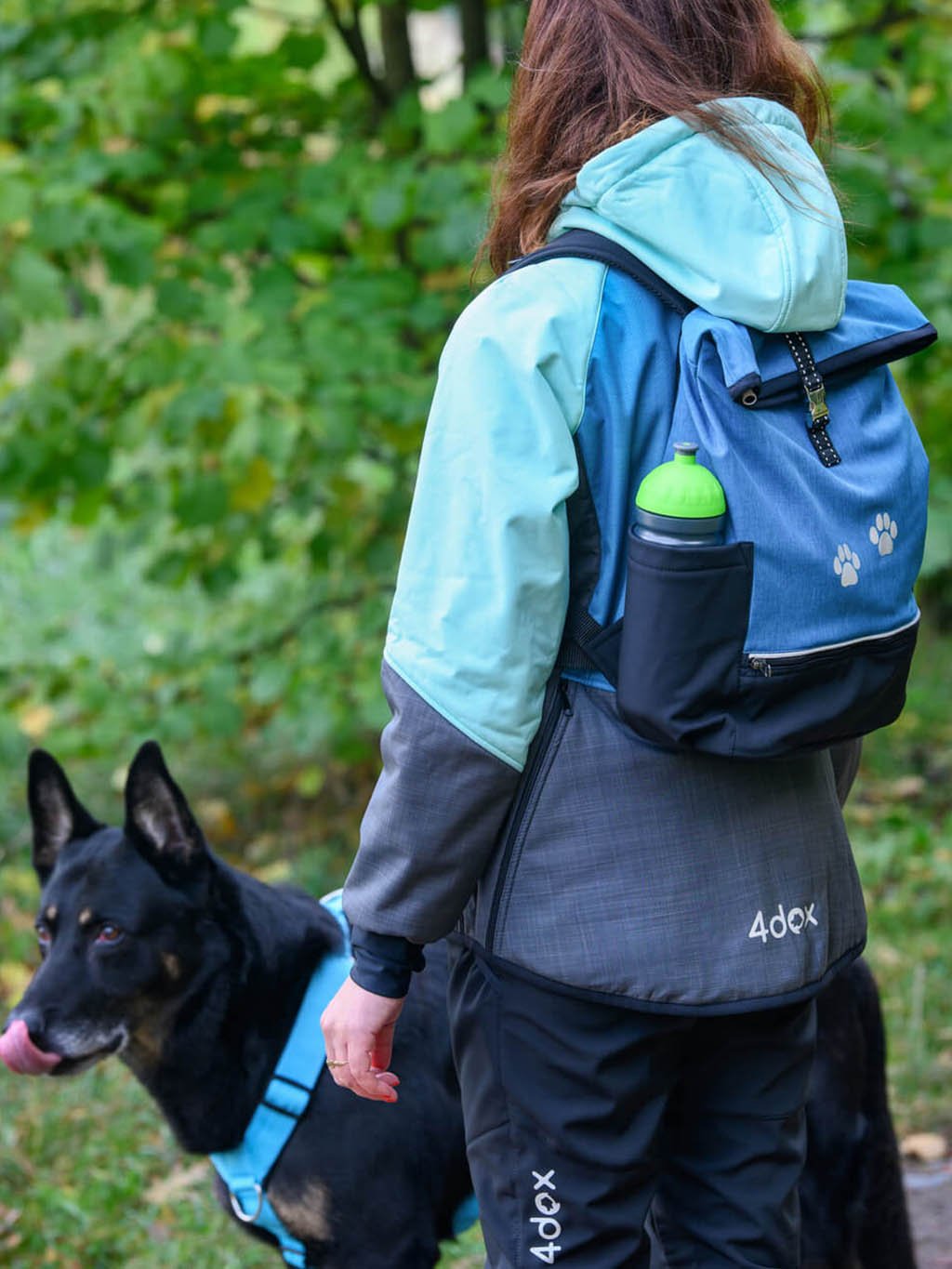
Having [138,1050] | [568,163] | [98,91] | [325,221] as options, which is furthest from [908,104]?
[138,1050]

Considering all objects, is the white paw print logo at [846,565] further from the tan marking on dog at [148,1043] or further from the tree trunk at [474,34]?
the tree trunk at [474,34]

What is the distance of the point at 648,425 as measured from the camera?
162 centimetres

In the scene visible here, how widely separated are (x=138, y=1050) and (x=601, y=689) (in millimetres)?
1575

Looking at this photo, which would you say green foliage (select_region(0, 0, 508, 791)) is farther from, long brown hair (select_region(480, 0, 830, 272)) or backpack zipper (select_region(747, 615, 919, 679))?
backpack zipper (select_region(747, 615, 919, 679))

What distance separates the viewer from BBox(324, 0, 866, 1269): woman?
1.55 metres

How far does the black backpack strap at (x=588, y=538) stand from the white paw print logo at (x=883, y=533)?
329 mm

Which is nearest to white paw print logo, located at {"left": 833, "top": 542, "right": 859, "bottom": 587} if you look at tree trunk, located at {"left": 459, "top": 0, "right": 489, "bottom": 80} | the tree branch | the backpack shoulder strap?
the backpack shoulder strap

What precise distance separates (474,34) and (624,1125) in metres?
4.61

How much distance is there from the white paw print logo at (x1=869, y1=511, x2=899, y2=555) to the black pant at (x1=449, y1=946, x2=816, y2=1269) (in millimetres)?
639

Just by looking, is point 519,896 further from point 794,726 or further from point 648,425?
point 648,425

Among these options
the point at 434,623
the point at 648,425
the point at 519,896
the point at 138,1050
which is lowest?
the point at 138,1050

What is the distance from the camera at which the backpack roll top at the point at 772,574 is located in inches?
60.2

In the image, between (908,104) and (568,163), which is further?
(908,104)

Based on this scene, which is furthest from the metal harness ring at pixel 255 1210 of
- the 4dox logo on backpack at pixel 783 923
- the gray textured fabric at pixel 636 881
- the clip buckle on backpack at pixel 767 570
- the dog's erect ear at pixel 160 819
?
the clip buckle on backpack at pixel 767 570
